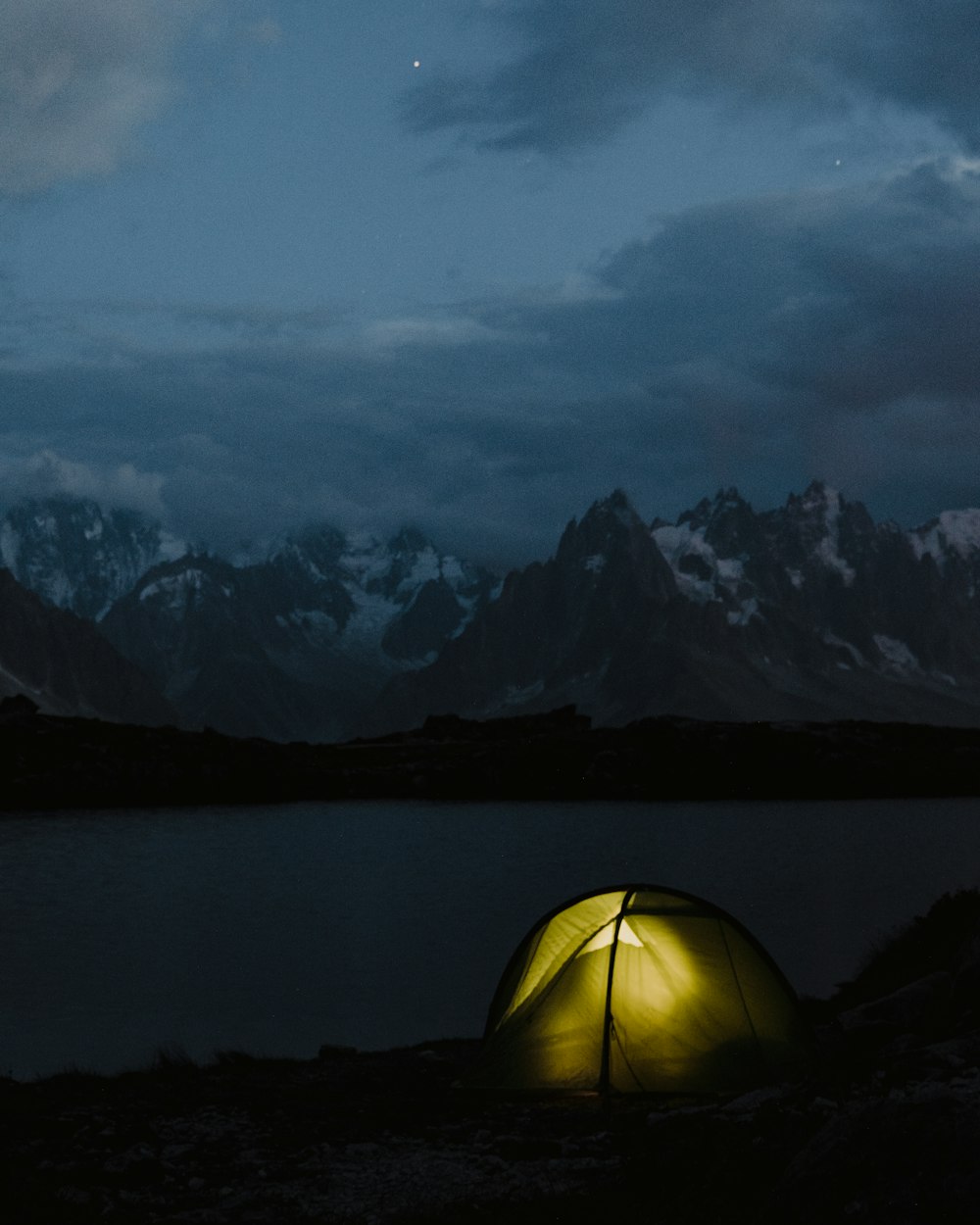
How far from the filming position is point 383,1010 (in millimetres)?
38688

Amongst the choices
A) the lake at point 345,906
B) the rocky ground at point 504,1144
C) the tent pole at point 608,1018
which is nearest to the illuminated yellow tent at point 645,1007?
the tent pole at point 608,1018

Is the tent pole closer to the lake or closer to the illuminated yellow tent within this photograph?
the illuminated yellow tent

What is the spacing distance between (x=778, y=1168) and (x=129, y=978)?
119 ft

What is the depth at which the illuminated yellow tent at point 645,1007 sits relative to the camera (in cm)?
2106

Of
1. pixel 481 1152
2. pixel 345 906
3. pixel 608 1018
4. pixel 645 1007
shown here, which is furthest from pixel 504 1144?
pixel 345 906

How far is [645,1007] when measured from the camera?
21.4 meters

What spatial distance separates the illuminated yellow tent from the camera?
21062 millimetres

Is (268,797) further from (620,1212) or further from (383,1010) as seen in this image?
(620,1212)

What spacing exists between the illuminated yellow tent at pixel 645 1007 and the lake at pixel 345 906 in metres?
10.9

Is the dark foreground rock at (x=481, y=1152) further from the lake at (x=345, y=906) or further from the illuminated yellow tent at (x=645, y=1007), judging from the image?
the lake at (x=345, y=906)

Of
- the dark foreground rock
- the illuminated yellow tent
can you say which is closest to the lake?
the dark foreground rock

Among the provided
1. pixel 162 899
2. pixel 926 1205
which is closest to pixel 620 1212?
pixel 926 1205

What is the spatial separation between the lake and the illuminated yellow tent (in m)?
10.9

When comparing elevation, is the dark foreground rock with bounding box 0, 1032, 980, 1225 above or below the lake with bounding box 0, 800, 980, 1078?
above
